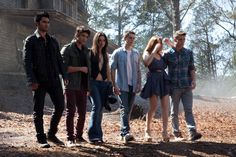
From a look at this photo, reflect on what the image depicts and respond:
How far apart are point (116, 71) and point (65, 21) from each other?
13.9 meters

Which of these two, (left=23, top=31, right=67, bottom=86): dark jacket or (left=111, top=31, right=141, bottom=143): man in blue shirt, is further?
(left=111, top=31, right=141, bottom=143): man in blue shirt

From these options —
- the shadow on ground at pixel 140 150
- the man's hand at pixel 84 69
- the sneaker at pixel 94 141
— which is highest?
the man's hand at pixel 84 69

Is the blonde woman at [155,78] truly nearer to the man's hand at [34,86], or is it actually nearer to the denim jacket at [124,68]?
the denim jacket at [124,68]

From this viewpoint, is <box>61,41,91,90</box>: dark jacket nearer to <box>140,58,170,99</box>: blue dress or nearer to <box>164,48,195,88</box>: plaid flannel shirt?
<box>140,58,170,99</box>: blue dress

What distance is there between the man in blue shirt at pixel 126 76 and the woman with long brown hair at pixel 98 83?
190 mm

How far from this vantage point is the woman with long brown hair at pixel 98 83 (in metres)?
6.90

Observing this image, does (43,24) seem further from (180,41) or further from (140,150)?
(180,41)

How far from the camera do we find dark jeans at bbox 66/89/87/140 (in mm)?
6633

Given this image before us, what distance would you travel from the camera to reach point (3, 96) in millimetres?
15953

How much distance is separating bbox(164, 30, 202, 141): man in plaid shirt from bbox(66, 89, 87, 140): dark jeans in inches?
71.9

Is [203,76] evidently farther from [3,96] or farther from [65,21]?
[3,96]

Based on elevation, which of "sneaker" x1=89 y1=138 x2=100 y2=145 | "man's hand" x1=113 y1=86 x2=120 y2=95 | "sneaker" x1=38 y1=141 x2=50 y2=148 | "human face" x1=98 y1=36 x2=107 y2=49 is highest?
"human face" x1=98 y1=36 x2=107 y2=49

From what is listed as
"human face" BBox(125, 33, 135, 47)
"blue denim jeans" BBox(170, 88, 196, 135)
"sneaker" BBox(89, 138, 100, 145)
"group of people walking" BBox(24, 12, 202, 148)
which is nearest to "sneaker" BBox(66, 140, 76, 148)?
"group of people walking" BBox(24, 12, 202, 148)

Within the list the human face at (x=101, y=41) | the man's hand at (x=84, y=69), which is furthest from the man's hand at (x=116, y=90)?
the human face at (x=101, y=41)
